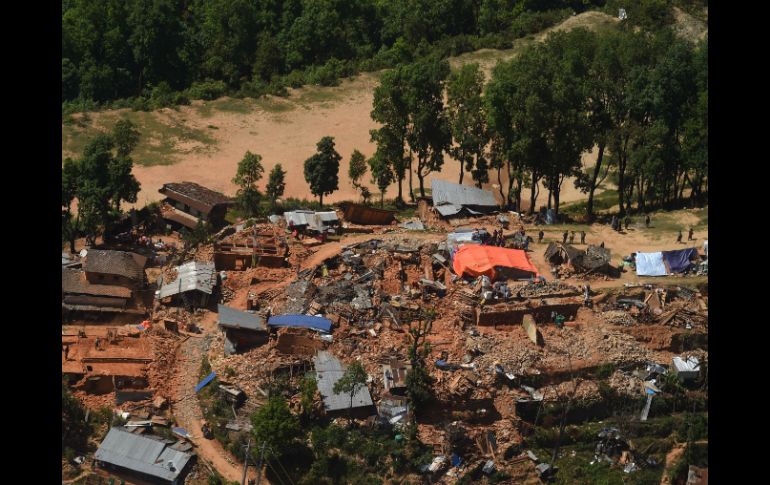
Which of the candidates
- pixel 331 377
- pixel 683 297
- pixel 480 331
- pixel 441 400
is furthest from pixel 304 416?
pixel 683 297

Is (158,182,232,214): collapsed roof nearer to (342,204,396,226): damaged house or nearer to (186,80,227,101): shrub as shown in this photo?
(342,204,396,226): damaged house

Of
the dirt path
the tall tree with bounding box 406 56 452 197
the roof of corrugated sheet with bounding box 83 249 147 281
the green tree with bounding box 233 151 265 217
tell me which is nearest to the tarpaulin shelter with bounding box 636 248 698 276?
the tall tree with bounding box 406 56 452 197

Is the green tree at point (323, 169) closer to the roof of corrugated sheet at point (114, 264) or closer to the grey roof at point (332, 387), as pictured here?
the roof of corrugated sheet at point (114, 264)

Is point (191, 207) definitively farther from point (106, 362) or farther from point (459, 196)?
point (106, 362)

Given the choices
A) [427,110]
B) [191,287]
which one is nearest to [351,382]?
[191,287]

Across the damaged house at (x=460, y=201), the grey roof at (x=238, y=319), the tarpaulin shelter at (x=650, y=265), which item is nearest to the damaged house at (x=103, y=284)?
the grey roof at (x=238, y=319)

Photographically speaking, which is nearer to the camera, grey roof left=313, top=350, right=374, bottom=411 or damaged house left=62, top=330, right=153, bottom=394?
grey roof left=313, top=350, right=374, bottom=411

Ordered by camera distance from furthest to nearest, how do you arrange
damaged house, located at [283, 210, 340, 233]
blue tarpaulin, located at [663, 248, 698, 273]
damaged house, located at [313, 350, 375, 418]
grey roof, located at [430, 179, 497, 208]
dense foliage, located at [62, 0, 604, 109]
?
dense foliage, located at [62, 0, 604, 109] → grey roof, located at [430, 179, 497, 208] → damaged house, located at [283, 210, 340, 233] → blue tarpaulin, located at [663, 248, 698, 273] → damaged house, located at [313, 350, 375, 418]
